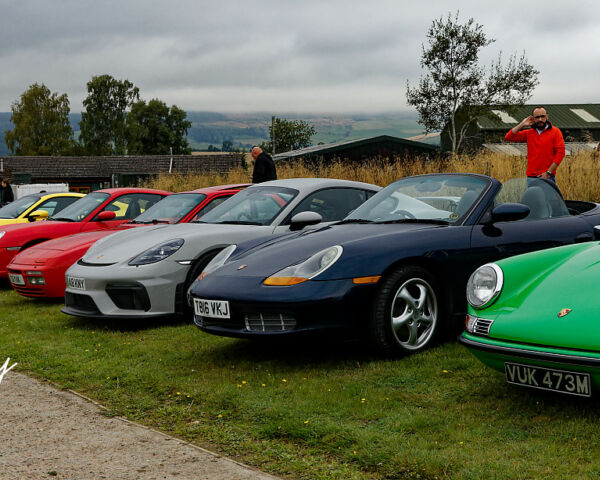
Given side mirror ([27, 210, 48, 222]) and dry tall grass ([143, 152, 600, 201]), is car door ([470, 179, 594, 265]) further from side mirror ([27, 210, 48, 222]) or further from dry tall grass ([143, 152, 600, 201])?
side mirror ([27, 210, 48, 222])

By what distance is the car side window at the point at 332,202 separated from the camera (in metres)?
7.40

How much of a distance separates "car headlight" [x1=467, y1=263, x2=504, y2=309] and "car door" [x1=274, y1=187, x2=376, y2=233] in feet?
10.1

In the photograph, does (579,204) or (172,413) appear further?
(579,204)

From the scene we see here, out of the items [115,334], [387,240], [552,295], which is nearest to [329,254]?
[387,240]

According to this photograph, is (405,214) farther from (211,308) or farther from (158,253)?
(158,253)

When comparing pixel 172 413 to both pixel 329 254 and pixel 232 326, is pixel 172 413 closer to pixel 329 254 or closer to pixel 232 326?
pixel 232 326

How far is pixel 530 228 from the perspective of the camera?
589 cm

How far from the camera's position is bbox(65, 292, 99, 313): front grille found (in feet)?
22.8

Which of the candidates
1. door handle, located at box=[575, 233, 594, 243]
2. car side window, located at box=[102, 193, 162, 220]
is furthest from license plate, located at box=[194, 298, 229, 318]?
car side window, located at box=[102, 193, 162, 220]

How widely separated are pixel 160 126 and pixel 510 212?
3359 inches

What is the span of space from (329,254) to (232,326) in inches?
A: 33.9

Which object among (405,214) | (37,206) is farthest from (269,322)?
(37,206)

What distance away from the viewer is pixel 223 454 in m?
3.63

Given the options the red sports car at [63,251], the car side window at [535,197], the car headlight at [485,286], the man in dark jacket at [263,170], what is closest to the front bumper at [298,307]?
the car headlight at [485,286]
